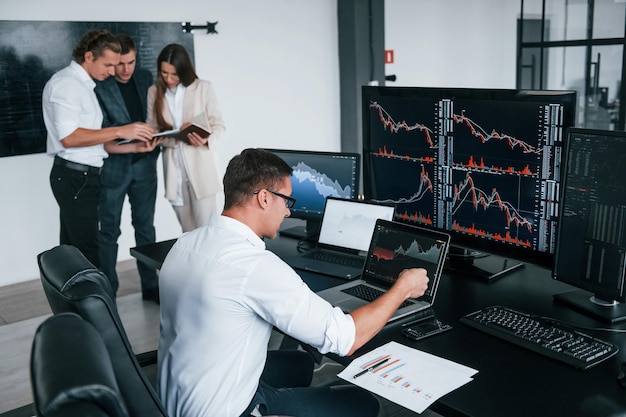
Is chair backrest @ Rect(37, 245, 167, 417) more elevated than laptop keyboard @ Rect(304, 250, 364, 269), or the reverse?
chair backrest @ Rect(37, 245, 167, 417)

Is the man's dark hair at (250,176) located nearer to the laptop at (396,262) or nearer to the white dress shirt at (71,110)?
the laptop at (396,262)

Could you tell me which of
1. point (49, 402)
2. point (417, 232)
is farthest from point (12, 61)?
point (49, 402)

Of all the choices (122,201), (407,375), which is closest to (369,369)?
(407,375)

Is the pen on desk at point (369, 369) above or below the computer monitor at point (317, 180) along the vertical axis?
below

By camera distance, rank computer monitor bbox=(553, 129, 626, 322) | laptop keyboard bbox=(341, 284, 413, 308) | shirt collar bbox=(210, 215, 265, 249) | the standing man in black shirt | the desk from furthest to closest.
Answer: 1. the standing man in black shirt
2. laptop keyboard bbox=(341, 284, 413, 308)
3. computer monitor bbox=(553, 129, 626, 322)
4. shirt collar bbox=(210, 215, 265, 249)
5. the desk

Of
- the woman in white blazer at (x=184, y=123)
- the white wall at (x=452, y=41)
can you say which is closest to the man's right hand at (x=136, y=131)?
the woman in white blazer at (x=184, y=123)

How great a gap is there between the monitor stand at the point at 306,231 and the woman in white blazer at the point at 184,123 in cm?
110

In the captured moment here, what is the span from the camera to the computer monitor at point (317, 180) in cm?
271

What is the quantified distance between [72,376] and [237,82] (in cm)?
461

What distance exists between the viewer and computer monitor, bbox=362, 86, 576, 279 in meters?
2.03

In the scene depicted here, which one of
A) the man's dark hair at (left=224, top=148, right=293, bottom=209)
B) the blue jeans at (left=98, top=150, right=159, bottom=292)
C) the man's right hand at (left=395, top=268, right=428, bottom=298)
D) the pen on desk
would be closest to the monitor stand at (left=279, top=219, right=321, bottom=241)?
the man's right hand at (left=395, top=268, right=428, bottom=298)

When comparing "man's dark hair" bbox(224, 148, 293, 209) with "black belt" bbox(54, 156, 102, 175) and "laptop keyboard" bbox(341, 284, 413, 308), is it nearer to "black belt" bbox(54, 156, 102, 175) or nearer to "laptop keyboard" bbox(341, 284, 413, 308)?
"laptop keyboard" bbox(341, 284, 413, 308)

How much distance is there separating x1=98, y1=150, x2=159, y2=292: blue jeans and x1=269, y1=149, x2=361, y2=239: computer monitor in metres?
1.29

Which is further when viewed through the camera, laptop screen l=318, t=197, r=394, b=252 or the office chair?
laptop screen l=318, t=197, r=394, b=252
